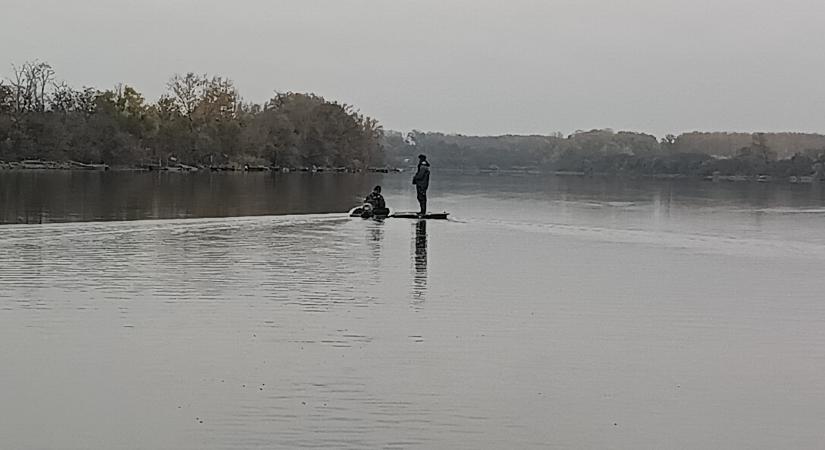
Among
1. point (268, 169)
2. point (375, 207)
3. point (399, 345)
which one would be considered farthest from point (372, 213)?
point (268, 169)

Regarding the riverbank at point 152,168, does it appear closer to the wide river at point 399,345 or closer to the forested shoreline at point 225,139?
the forested shoreline at point 225,139

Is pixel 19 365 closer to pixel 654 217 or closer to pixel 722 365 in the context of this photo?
pixel 722 365

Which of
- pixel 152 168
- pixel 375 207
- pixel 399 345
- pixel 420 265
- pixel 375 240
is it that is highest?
pixel 152 168

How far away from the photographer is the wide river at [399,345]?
8.05 m

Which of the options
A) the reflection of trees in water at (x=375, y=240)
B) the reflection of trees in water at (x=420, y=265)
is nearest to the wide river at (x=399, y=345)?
the reflection of trees in water at (x=420, y=265)

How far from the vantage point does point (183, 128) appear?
415ft

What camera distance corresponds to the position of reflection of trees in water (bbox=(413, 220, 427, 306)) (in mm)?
15312

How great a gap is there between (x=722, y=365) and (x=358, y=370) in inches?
152

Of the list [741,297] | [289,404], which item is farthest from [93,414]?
[741,297]

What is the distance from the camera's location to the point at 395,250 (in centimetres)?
2208

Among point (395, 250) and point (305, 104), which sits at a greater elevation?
point (305, 104)

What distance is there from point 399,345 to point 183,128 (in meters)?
119

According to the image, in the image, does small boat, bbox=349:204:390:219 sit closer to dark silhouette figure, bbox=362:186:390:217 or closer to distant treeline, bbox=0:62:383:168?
dark silhouette figure, bbox=362:186:390:217

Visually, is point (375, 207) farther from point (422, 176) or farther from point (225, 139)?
point (225, 139)
